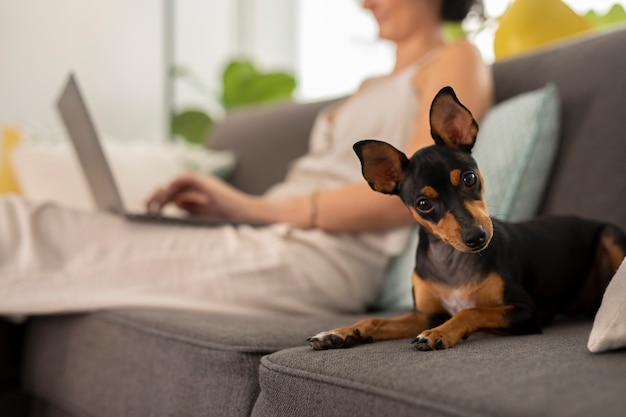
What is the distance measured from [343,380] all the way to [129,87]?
2899 mm

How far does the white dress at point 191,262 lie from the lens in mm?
1399

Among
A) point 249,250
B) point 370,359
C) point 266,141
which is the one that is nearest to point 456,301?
point 370,359

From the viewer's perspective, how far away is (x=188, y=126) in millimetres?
3348

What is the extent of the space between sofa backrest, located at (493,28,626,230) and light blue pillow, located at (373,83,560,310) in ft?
0.11

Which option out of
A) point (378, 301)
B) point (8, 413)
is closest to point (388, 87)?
point (378, 301)

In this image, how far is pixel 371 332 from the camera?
0.92m

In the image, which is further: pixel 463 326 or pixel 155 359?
pixel 155 359

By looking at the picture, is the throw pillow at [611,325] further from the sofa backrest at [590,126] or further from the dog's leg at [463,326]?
the sofa backrest at [590,126]

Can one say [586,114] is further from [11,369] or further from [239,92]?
[239,92]

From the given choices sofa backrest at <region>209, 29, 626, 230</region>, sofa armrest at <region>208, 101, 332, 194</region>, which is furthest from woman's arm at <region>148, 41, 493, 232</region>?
sofa armrest at <region>208, 101, 332, 194</region>

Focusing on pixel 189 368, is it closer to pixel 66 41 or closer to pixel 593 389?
pixel 593 389

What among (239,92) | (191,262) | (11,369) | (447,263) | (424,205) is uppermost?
(424,205)

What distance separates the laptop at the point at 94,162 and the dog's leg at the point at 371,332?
691mm

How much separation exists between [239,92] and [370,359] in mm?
2697
